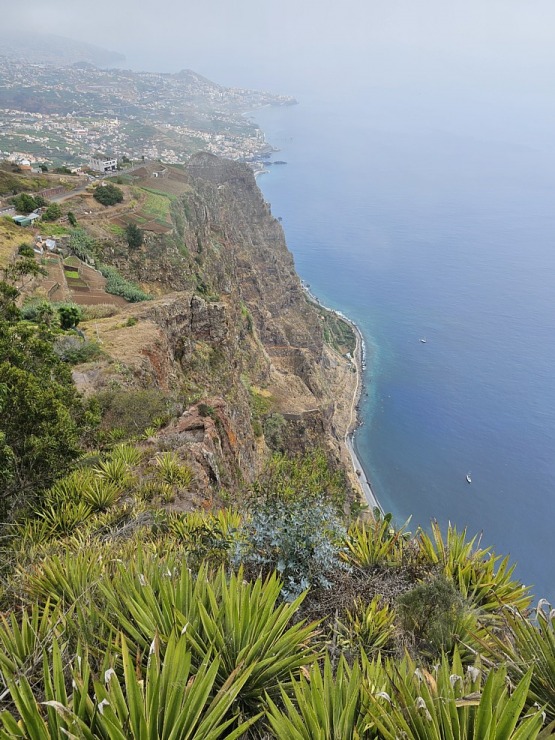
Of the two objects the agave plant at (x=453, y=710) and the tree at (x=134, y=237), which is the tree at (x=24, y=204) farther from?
the agave plant at (x=453, y=710)

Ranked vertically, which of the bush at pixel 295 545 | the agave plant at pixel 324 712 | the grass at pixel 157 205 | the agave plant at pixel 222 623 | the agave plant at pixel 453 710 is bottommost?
the bush at pixel 295 545

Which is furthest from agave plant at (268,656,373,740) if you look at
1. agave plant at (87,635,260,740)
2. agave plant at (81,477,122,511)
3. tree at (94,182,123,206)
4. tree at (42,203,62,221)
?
tree at (94,182,123,206)

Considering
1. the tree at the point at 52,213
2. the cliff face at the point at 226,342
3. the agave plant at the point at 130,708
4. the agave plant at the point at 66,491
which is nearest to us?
the agave plant at the point at 130,708

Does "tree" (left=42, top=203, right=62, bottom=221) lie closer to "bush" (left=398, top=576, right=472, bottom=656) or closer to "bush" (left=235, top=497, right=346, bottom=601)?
"bush" (left=235, top=497, right=346, bottom=601)

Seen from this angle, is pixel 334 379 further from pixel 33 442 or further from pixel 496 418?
pixel 33 442

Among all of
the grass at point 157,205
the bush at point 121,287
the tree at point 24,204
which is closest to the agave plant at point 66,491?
the bush at point 121,287

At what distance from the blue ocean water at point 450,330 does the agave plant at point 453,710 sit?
345 inches

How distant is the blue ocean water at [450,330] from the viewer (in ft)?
167

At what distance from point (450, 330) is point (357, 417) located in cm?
3415

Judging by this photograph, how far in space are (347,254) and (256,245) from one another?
4700cm

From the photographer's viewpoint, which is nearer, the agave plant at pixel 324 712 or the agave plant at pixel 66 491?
the agave plant at pixel 324 712

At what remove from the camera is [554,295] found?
305 ft

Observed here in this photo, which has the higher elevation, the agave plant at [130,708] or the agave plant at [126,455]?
the agave plant at [130,708]

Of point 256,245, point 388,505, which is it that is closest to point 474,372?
point 388,505
